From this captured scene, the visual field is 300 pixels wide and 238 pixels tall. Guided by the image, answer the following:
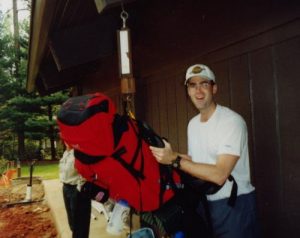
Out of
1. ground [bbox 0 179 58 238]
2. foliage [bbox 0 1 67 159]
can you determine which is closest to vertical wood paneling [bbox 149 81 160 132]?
ground [bbox 0 179 58 238]

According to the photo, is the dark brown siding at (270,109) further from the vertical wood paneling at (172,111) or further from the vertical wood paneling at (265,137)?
the vertical wood paneling at (172,111)

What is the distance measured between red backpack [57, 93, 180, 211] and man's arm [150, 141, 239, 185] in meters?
0.08

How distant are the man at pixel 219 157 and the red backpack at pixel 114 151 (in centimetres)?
11

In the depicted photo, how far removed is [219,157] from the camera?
211 centimetres

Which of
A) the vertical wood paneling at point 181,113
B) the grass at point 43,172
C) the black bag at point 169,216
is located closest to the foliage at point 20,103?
the grass at point 43,172

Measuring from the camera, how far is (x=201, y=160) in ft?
7.91

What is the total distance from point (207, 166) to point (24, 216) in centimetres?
737

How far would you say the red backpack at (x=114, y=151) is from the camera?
→ 6.47 feet

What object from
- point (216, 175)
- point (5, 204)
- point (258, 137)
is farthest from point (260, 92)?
point (5, 204)

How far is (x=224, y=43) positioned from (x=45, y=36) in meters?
1.69

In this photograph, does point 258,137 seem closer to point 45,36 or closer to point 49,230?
point 45,36

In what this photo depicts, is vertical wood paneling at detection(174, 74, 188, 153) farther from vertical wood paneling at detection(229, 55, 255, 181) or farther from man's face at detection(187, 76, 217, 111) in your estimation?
man's face at detection(187, 76, 217, 111)

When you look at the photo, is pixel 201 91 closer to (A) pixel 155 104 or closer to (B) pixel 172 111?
(B) pixel 172 111

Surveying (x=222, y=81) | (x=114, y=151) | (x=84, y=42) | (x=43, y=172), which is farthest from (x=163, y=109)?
(x=43, y=172)
